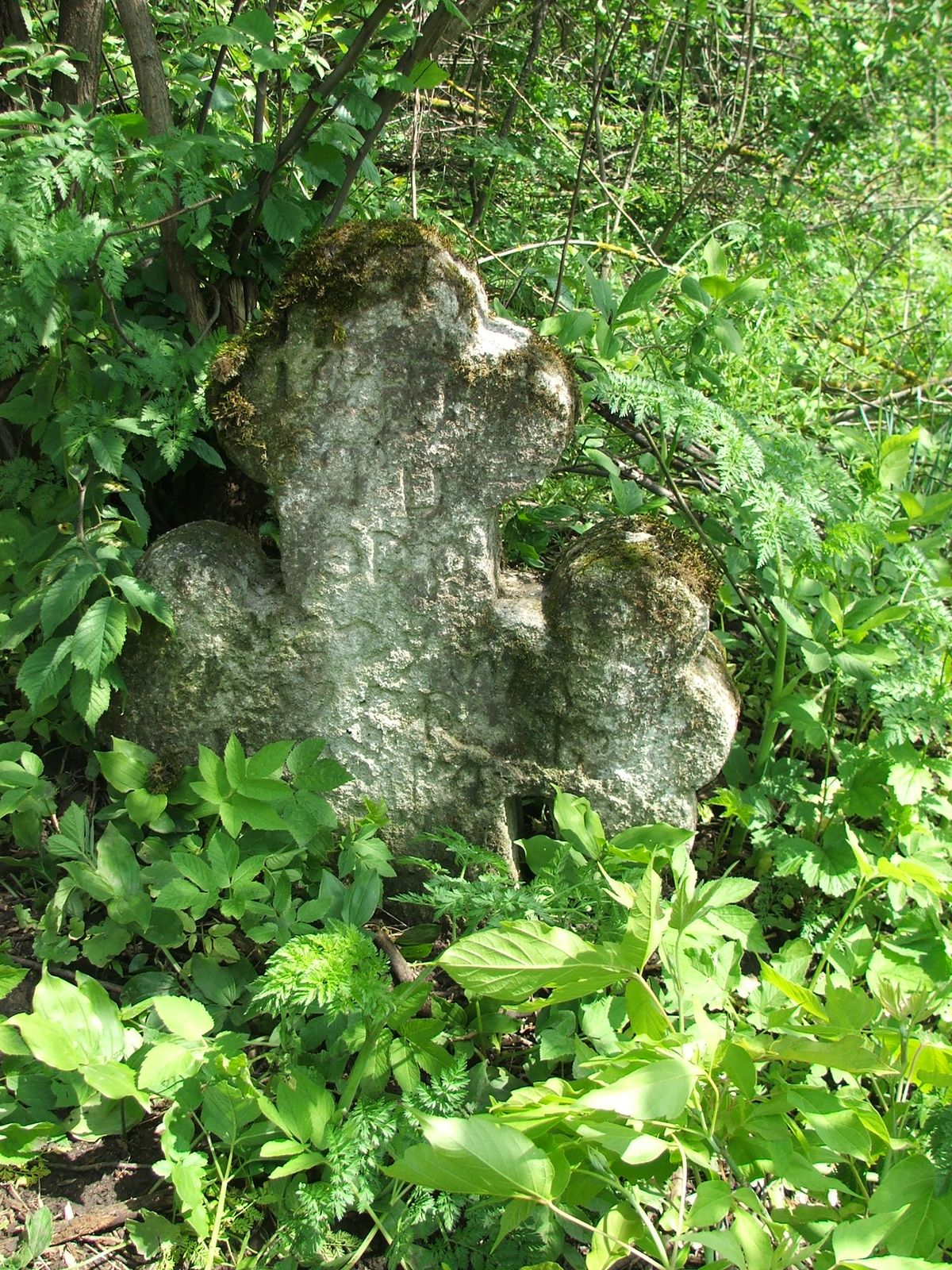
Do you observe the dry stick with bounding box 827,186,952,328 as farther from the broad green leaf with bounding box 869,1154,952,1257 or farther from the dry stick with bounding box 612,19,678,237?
the broad green leaf with bounding box 869,1154,952,1257

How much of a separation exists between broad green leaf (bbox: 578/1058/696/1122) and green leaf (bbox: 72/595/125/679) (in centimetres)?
134

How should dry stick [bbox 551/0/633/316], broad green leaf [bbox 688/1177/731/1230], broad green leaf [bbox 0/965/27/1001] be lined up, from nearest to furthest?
broad green leaf [bbox 688/1177/731/1230] < broad green leaf [bbox 0/965/27/1001] < dry stick [bbox 551/0/633/316]

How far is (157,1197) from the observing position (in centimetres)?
187

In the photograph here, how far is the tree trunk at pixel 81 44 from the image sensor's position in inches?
97.0

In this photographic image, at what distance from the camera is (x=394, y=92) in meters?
2.54

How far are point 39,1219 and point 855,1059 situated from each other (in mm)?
1383

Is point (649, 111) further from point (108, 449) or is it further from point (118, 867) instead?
point (118, 867)

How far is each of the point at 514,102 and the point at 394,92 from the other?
1.80 meters

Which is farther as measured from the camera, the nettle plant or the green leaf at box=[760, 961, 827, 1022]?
the nettle plant

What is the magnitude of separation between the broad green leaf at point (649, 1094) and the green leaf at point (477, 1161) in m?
0.10

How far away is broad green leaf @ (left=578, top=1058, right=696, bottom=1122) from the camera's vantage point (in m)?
1.32

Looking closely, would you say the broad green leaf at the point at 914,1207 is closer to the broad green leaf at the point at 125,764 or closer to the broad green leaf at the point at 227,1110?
the broad green leaf at the point at 227,1110

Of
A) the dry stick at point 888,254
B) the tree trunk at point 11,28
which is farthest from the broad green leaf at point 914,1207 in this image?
the dry stick at point 888,254

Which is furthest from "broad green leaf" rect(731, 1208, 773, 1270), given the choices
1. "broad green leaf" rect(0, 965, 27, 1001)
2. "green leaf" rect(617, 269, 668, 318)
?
"green leaf" rect(617, 269, 668, 318)
